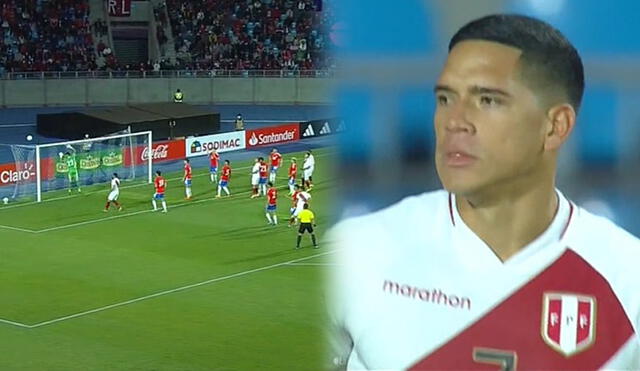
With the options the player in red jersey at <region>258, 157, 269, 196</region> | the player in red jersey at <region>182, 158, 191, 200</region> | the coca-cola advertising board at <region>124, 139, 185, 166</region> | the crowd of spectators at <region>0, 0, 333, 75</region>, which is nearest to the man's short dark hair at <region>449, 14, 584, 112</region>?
the player in red jersey at <region>182, 158, 191, 200</region>

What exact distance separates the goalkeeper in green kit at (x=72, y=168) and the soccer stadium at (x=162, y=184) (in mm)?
41

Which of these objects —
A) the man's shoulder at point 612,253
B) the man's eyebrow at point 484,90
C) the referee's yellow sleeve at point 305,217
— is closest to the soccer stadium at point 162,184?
the referee's yellow sleeve at point 305,217

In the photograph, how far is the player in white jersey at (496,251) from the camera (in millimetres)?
3076

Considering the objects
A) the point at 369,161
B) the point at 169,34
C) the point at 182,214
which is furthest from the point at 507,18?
the point at 169,34

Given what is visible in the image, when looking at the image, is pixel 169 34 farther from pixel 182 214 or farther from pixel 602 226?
pixel 602 226

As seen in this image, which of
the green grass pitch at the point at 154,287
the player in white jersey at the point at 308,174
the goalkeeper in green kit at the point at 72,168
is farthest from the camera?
the goalkeeper in green kit at the point at 72,168

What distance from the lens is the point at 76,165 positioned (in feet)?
81.6

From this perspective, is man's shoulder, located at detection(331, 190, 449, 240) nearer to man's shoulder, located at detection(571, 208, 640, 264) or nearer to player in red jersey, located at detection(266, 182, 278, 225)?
man's shoulder, located at detection(571, 208, 640, 264)

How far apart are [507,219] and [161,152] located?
25.4 m

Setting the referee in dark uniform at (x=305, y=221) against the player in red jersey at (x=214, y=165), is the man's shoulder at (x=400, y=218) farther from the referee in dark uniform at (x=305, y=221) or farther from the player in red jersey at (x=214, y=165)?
the player in red jersey at (x=214, y=165)

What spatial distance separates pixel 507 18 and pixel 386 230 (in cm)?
65

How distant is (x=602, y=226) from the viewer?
3117 mm

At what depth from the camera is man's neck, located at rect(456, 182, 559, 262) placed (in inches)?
125

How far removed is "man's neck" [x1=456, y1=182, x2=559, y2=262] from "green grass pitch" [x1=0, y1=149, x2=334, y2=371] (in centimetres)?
635
